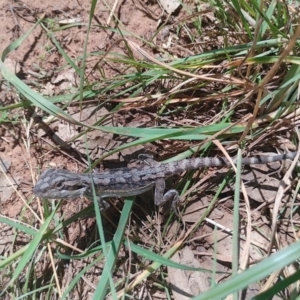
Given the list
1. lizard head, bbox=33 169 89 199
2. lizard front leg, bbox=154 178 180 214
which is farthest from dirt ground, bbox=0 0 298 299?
lizard head, bbox=33 169 89 199

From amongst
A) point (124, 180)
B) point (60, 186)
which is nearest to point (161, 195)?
point (124, 180)

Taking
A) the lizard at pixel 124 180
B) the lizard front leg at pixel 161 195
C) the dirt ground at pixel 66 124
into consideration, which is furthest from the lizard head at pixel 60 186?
the lizard front leg at pixel 161 195

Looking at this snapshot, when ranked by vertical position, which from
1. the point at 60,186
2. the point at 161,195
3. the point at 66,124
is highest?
the point at 66,124

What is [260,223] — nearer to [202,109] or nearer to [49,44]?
[202,109]

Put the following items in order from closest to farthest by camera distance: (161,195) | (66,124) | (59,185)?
(59,185) < (161,195) < (66,124)

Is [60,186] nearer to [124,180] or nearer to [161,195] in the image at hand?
[124,180]

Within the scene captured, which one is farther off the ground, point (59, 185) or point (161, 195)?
point (59, 185)
